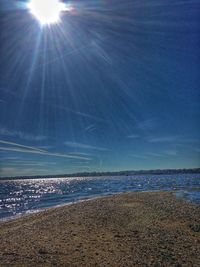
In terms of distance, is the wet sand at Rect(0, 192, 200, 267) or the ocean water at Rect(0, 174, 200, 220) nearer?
the wet sand at Rect(0, 192, 200, 267)

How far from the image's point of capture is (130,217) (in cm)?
2283

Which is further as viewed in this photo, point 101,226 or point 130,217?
point 130,217

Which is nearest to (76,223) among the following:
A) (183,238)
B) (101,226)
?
(101,226)

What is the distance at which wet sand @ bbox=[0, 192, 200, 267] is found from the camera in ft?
41.4

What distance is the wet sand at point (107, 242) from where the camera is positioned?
12.6 meters

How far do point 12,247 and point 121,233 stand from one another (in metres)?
5.75

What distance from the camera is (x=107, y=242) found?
1552cm

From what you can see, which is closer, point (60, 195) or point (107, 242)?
point (107, 242)

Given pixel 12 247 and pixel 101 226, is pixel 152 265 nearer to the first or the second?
pixel 12 247

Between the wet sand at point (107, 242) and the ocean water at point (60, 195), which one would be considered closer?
the wet sand at point (107, 242)

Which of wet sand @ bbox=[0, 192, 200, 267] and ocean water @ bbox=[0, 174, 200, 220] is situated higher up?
ocean water @ bbox=[0, 174, 200, 220]

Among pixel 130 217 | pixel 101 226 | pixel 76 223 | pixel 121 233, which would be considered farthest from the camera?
pixel 130 217

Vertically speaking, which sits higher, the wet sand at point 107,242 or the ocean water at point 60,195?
the ocean water at point 60,195

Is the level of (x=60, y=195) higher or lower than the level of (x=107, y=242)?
higher
